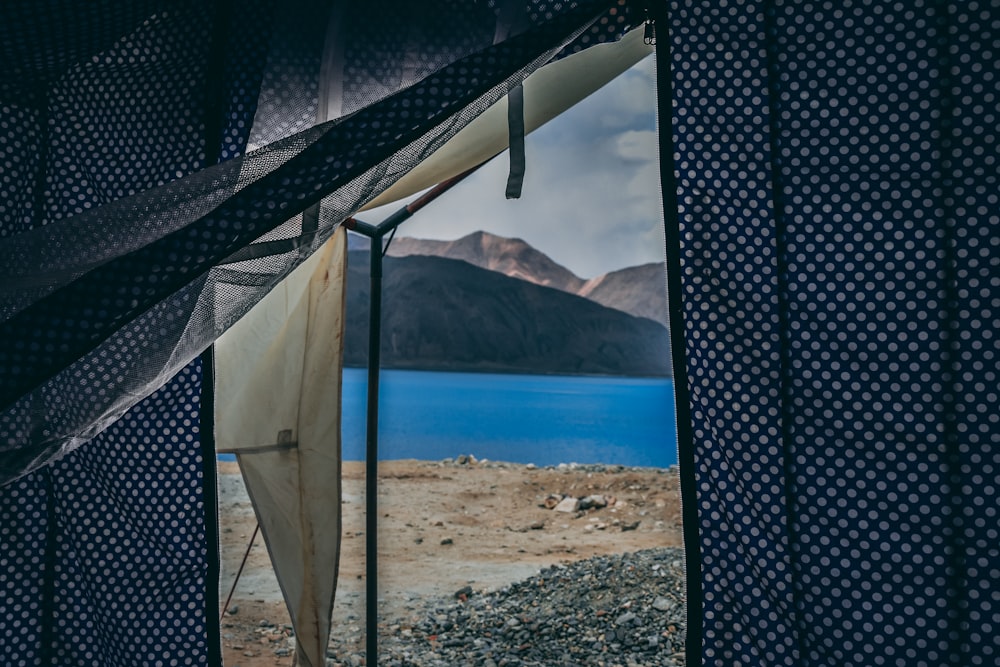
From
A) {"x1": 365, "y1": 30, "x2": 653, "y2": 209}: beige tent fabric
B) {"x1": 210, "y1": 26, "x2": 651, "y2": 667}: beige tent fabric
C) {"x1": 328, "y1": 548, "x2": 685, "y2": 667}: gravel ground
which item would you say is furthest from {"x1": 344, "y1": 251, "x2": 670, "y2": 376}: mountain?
{"x1": 365, "y1": 30, "x2": 653, "y2": 209}: beige tent fabric

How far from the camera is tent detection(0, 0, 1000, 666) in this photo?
4.03ft

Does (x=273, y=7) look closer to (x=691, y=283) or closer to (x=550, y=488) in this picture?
(x=691, y=283)

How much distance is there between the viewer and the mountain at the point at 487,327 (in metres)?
106

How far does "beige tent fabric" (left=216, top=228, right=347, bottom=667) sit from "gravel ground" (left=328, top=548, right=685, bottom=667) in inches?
54.3

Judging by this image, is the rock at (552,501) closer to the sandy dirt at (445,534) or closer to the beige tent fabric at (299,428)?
the sandy dirt at (445,534)

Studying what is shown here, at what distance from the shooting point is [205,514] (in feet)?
5.23

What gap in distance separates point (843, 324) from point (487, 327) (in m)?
109

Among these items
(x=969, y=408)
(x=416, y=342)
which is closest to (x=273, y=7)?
(x=969, y=408)

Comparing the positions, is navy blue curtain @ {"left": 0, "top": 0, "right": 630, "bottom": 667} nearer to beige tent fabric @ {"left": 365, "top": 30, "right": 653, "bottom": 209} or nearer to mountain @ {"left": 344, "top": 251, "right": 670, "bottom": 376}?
beige tent fabric @ {"left": 365, "top": 30, "right": 653, "bottom": 209}

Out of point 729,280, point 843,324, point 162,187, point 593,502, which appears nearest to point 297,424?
point 162,187

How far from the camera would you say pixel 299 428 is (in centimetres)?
285

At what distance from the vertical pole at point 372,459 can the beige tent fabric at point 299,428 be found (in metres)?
0.14

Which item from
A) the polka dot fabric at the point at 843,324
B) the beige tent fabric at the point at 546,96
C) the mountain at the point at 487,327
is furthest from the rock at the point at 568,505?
the mountain at the point at 487,327

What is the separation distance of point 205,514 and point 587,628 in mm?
3216
